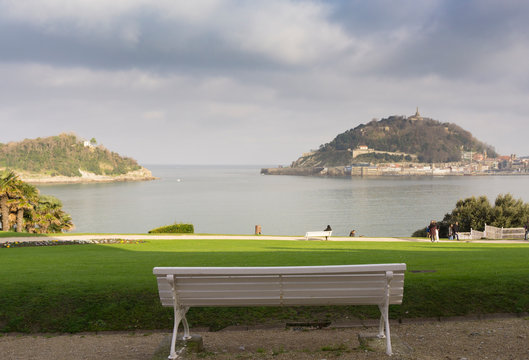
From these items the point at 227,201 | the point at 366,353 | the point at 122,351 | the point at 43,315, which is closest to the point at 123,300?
the point at 43,315

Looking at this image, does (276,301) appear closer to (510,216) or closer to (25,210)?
(25,210)

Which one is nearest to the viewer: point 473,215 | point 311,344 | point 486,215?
point 311,344

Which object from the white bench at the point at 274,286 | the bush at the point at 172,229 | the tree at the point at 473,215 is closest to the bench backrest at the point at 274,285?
the white bench at the point at 274,286

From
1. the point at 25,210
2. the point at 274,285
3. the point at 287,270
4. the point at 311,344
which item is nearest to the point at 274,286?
the point at 274,285

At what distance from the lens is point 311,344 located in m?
5.20

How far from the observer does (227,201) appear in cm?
10519

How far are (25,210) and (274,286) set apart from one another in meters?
34.6

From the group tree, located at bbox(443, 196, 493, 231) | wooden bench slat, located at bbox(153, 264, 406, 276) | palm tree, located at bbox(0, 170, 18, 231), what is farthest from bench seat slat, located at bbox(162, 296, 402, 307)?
tree, located at bbox(443, 196, 493, 231)

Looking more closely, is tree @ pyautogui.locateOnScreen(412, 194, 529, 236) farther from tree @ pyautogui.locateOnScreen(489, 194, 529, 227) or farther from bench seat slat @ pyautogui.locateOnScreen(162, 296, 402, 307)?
bench seat slat @ pyautogui.locateOnScreen(162, 296, 402, 307)

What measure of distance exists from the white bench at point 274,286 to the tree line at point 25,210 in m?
30.8

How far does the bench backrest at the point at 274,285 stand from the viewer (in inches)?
174

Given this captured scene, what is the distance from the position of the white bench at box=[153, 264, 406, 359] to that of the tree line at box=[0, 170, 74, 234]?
101 ft

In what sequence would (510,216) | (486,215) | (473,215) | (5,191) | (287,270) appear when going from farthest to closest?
(473,215) < (486,215) < (510,216) < (5,191) < (287,270)

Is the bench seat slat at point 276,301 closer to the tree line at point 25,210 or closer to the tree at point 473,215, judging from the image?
the tree line at point 25,210
